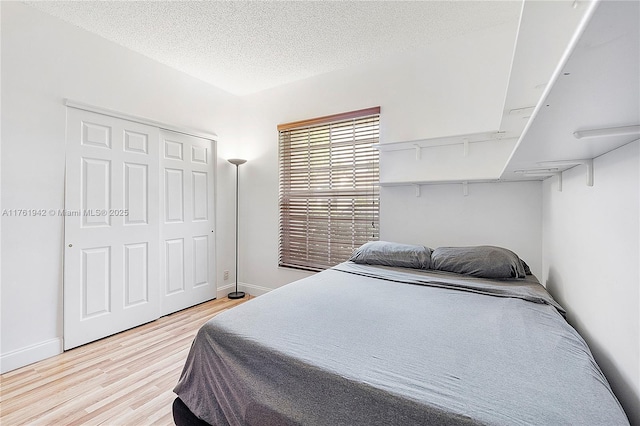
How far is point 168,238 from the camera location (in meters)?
3.25

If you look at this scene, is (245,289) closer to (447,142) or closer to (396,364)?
(447,142)

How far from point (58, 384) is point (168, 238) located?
1.54 meters

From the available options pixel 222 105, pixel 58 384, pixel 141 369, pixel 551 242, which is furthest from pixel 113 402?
pixel 222 105

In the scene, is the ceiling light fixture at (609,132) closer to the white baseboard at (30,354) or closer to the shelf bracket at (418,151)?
the shelf bracket at (418,151)

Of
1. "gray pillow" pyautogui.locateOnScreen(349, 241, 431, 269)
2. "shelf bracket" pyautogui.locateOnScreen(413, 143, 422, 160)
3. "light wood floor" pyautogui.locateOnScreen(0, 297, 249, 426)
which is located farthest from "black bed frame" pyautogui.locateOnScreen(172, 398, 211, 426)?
"shelf bracket" pyautogui.locateOnScreen(413, 143, 422, 160)

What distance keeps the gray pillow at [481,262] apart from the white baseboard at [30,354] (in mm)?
3105

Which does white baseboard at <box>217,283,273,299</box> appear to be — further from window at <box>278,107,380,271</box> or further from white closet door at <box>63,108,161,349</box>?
white closet door at <box>63,108,161,349</box>

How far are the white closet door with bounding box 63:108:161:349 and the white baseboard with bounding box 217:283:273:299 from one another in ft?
2.88

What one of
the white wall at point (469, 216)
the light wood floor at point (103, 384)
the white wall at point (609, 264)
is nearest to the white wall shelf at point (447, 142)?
the white wall at point (469, 216)

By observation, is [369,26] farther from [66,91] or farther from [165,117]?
[66,91]

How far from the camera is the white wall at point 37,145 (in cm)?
217

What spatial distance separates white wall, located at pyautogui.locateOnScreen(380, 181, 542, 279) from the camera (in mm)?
2395

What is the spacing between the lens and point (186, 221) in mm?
3428

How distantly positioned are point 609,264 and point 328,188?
250cm
